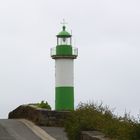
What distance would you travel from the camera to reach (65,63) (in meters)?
36.8

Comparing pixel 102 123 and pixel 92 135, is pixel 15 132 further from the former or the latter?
pixel 92 135

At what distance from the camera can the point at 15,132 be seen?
20078mm

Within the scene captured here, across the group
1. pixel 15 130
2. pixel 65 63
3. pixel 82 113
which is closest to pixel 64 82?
pixel 65 63

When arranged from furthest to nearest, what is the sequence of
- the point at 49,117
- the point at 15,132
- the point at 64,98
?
the point at 64,98 → the point at 49,117 → the point at 15,132

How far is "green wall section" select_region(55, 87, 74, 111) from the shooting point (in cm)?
3525

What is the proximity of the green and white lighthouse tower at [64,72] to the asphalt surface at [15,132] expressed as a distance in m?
11.6

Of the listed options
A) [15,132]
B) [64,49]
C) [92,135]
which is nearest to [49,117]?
[15,132]

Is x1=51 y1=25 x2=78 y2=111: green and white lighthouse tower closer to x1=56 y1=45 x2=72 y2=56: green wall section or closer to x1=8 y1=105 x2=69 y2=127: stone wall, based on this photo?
x1=56 y1=45 x2=72 y2=56: green wall section

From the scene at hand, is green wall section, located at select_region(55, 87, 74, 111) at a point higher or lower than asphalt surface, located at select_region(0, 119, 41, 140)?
higher

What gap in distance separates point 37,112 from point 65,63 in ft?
45.1

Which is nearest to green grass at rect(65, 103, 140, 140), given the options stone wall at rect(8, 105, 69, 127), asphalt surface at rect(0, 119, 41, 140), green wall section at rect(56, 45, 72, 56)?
asphalt surface at rect(0, 119, 41, 140)

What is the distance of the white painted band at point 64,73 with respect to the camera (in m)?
36.2

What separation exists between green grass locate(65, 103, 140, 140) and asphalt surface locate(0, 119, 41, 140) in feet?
7.74

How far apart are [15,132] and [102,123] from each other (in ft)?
19.4
